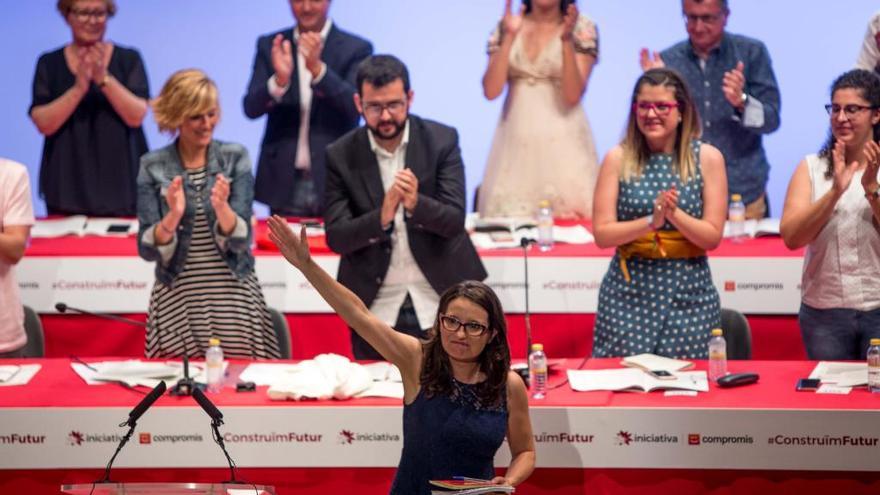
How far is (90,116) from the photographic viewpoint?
291 inches

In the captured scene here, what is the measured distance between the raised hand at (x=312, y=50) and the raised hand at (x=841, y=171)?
2.82 m

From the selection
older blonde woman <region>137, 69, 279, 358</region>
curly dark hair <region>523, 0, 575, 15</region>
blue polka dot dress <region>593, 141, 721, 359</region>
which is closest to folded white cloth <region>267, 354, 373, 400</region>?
older blonde woman <region>137, 69, 279, 358</region>

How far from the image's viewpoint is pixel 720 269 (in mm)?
6504

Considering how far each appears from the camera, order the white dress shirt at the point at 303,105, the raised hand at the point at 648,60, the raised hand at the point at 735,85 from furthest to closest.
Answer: the white dress shirt at the point at 303,105 < the raised hand at the point at 648,60 < the raised hand at the point at 735,85

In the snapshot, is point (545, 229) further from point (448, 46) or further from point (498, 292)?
point (448, 46)

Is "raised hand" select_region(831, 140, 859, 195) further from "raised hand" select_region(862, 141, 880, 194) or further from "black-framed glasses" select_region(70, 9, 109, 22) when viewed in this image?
"black-framed glasses" select_region(70, 9, 109, 22)

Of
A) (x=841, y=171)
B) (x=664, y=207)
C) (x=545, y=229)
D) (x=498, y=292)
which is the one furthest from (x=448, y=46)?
(x=841, y=171)

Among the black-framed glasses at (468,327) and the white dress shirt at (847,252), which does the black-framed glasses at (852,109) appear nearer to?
the white dress shirt at (847,252)

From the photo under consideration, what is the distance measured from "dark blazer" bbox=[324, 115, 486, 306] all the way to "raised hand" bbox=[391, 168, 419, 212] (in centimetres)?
24

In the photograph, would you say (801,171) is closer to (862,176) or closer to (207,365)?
(862,176)

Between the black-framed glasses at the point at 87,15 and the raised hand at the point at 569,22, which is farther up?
the black-framed glasses at the point at 87,15

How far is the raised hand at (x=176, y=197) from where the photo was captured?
5.17 meters

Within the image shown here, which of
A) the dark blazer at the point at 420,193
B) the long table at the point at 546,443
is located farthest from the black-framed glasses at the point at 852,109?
the dark blazer at the point at 420,193

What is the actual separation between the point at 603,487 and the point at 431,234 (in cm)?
130
